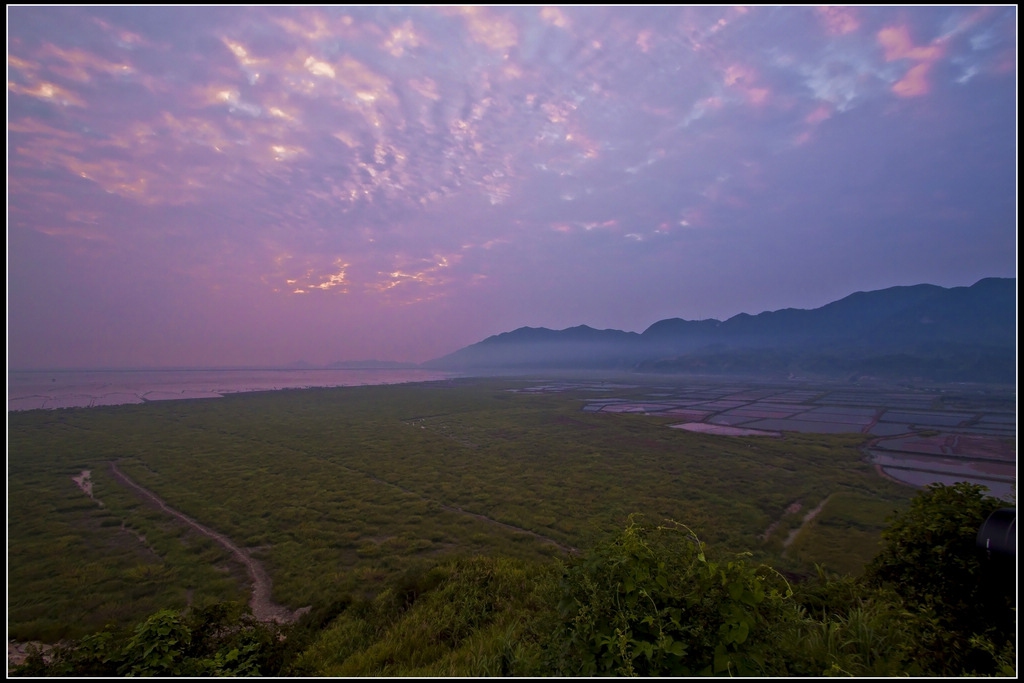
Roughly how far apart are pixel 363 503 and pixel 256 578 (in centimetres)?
718

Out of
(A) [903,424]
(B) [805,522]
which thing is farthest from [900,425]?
(B) [805,522]

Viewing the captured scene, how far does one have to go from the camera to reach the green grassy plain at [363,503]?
11.5m

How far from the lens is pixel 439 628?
5.88 m

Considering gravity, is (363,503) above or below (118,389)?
below

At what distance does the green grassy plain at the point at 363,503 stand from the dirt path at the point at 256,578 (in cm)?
30

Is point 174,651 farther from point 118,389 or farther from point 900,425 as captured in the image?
point 118,389

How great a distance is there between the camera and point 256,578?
11562mm

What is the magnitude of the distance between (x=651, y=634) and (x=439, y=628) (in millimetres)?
4074

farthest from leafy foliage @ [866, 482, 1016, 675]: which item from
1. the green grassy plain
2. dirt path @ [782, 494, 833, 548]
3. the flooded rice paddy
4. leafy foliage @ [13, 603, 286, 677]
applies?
dirt path @ [782, 494, 833, 548]

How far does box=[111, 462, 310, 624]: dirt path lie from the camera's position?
9.57 m

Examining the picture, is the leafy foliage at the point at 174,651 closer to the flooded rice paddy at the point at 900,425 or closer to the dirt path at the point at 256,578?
the dirt path at the point at 256,578

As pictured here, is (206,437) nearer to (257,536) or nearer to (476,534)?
(257,536)

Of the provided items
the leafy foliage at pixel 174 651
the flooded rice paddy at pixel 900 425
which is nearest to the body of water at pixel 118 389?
the leafy foliage at pixel 174 651

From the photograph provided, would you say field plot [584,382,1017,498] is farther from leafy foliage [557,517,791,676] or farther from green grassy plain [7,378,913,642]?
leafy foliage [557,517,791,676]
